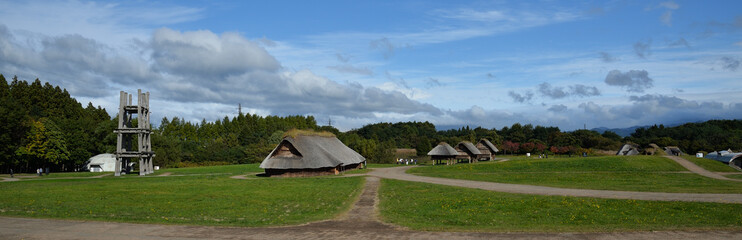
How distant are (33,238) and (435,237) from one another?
13.2 meters

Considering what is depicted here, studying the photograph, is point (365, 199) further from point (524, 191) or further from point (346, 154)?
point (346, 154)

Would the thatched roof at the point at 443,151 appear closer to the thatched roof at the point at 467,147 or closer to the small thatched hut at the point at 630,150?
the thatched roof at the point at 467,147

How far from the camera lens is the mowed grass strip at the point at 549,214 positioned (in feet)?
54.5

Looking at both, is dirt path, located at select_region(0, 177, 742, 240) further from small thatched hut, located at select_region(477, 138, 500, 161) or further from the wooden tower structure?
small thatched hut, located at select_region(477, 138, 500, 161)

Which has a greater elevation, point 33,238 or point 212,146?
point 212,146

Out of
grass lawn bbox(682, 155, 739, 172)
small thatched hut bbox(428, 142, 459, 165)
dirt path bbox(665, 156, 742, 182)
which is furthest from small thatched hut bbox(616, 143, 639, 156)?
small thatched hut bbox(428, 142, 459, 165)

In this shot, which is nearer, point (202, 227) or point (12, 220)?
point (202, 227)

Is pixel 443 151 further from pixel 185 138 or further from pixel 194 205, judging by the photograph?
pixel 185 138

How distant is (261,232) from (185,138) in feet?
350

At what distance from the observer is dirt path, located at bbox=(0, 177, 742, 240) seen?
1509cm

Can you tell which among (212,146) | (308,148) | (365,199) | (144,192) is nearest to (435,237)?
(365,199)

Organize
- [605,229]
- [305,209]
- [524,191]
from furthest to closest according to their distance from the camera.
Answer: [524,191], [305,209], [605,229]

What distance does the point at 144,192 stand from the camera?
30938mm

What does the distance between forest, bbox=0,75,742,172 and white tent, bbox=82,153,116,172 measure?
1774 mm
